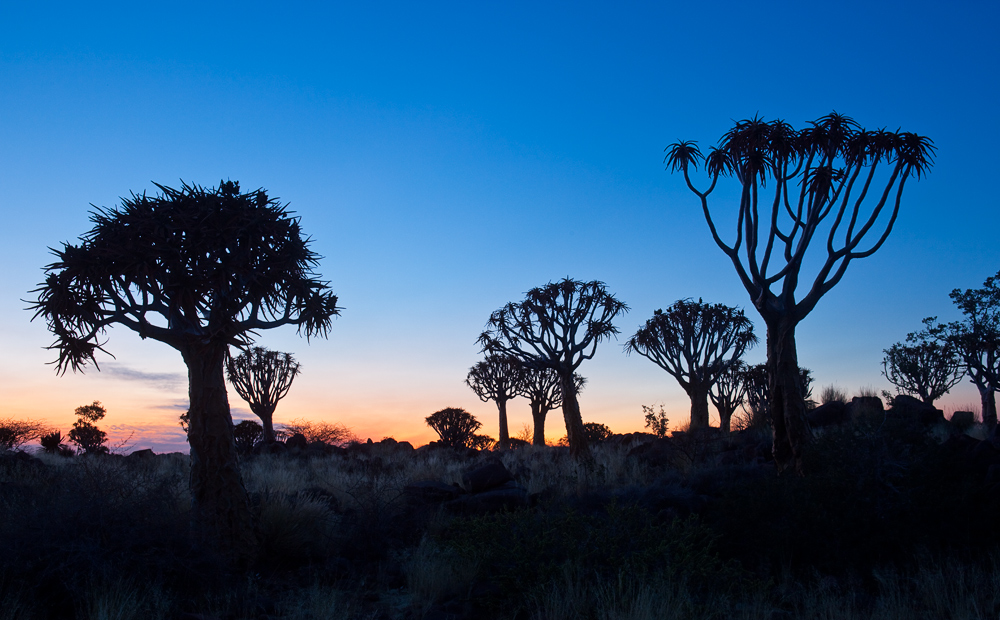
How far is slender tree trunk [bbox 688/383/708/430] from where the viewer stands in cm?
2528

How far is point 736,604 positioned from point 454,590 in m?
3.22

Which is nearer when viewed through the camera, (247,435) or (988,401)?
(247,435)

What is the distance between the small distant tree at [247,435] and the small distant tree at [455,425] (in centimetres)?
1003

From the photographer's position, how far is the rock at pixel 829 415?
17.9 metres

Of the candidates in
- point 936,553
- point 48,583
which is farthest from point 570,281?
point 48,583

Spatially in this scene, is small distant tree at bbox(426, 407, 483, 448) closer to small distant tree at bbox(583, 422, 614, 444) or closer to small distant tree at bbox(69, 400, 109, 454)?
small distant tree at bbox(583, 422, 614, 444)

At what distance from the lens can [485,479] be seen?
12.9m

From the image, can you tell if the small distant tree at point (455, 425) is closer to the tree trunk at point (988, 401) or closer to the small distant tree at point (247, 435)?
the small distant tree at point (247, 435)

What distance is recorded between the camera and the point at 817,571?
326 inches

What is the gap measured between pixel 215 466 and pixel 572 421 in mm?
14132

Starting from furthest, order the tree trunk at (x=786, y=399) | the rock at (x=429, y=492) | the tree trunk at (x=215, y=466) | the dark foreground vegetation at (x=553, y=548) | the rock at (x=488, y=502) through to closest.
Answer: the tree trunk at (x=786, y=399) → the rock at (x=429, y=492) → the rock at (x=488, y=502) → the tree trunk at (x=215, y=466) → the dark foreground vegetation at (x=553, y=548)

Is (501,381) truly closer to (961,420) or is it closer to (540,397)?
(540,397)

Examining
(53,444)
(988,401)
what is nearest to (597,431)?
(988,401)

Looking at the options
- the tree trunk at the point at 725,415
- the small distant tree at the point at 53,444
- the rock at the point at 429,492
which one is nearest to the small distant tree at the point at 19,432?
A: the small distant tree at the point at 53,444
